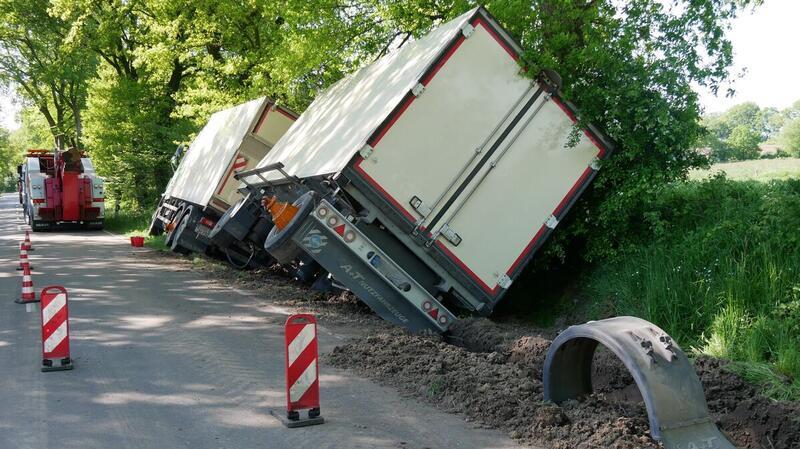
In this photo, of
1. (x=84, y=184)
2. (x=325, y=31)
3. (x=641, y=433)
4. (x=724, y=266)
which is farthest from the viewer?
(x=84, y=184)

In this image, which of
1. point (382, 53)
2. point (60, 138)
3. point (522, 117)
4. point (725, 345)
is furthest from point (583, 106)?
point (60, 138)

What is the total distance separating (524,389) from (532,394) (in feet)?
0.33

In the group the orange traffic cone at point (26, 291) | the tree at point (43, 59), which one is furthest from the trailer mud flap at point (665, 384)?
the tree at point (43, 59)

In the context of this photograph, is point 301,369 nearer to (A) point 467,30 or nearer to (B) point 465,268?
(B) point 465,268

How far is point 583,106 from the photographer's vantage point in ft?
28.0

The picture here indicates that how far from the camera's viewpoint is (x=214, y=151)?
1566 cm

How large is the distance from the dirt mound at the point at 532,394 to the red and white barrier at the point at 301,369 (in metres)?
1.02

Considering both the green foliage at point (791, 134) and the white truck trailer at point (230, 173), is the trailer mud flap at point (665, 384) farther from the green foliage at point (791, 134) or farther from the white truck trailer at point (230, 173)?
the green foliage at point (791, 134)

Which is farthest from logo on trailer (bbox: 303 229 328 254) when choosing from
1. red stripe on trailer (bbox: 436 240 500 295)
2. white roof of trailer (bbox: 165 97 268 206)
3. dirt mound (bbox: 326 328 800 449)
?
white roof of trailer (bbox: 165 97 268 206)

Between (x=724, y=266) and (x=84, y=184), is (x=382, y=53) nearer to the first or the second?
(x=724, y=266)

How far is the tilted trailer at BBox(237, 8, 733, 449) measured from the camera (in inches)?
302

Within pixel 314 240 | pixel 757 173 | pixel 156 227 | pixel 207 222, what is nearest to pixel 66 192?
pixel 156 227

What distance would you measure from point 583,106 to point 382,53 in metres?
8.14

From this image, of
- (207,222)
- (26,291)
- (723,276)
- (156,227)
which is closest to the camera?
(723,276)
